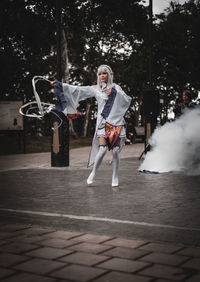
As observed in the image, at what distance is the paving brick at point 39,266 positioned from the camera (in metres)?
3.67

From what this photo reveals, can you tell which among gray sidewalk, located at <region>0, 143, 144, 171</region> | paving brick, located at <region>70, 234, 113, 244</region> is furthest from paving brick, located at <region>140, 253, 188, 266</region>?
gray sidewalk, located at <region>0, 143, 144, 171</region>

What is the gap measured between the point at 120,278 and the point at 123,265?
0.30 m

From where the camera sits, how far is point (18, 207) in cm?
650

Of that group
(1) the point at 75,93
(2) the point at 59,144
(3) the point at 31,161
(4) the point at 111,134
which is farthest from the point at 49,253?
(3) the point at 31,161

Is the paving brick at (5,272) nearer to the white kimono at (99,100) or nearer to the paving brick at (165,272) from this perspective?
the paving brick at (165,272)

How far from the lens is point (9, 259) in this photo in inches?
156

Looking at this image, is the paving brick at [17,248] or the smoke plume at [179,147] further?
the smoke plume at [179,147]

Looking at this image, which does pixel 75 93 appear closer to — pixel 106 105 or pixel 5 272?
pixel 106 105

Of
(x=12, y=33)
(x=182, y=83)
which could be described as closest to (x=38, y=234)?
(x=12, y=33)

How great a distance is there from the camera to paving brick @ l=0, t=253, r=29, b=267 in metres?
3.85

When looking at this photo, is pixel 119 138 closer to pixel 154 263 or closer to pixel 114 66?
pixel 154 263

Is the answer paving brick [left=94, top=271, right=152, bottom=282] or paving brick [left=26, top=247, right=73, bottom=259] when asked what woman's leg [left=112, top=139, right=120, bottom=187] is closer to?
paving brick [left=26, top=247, right=73, bottom=259]

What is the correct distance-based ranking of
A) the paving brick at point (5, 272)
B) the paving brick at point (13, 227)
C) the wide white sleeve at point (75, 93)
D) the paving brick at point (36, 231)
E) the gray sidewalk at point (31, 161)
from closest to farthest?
the paving brick at point (5, 272), the paving brick at point (36, 231), the paving brick at point (13, 227), the wide white sleeve at point (75, 93), the gray sidewalk at point (31, 161)

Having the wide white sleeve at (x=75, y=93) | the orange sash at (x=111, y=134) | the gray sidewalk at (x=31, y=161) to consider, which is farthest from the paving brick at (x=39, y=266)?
the gray sidewalk at (x=31, y=161)
